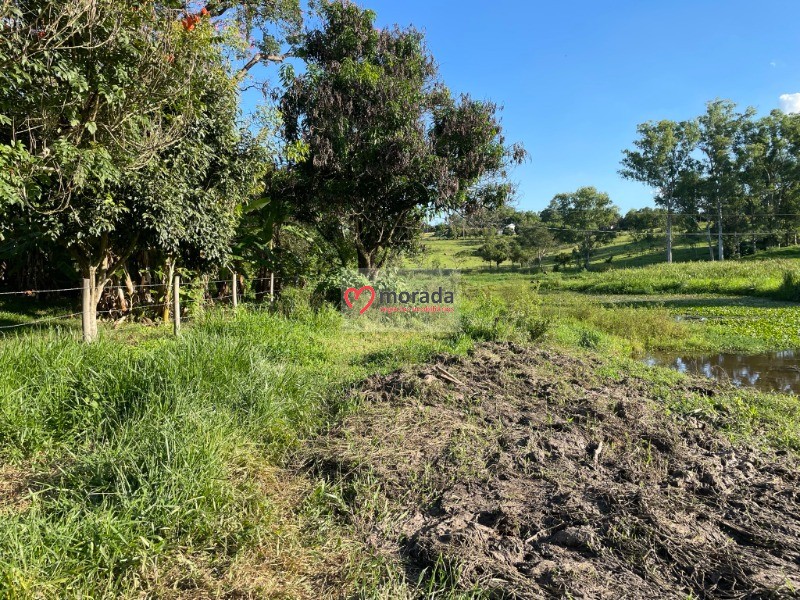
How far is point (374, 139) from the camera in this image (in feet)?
32.8

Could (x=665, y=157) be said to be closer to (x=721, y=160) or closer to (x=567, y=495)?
(x=721, y=160)

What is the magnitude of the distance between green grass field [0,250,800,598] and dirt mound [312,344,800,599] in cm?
25

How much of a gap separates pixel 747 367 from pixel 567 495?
7.81 metres

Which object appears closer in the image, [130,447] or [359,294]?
[130,447]

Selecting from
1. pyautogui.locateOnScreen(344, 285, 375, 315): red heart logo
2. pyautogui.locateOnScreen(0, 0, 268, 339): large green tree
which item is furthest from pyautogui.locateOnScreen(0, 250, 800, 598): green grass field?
pyautogui.locateOnScreen(344, 285, 375, 315): red heart logo

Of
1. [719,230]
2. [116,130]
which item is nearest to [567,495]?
[116,130]

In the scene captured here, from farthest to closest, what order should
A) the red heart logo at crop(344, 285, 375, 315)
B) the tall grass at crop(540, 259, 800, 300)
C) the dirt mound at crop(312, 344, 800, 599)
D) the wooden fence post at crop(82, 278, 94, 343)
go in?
1. the tall grass at crop(540, 259, 800, 300)
2. the red heart logo at crop(344, 285, 375, 315)
3. the wooden fence post at crop(82, 278, 94, 343)
4. the dirt mound at crop(312, 344, 800, 599)

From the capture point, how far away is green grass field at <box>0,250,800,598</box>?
2252 mm

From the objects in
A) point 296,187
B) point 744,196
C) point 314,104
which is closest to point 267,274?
point 296,187

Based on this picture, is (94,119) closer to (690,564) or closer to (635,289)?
(690,564)

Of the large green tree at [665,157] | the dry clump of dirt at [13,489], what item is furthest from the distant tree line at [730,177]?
the dry clump of dirt at [13,489]

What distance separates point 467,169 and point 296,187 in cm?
392

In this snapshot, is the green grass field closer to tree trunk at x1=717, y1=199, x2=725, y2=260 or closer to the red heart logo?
the red heart logo

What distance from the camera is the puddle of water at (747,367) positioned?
7631mm
